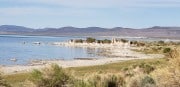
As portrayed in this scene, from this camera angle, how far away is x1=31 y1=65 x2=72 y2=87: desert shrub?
51.5 ft

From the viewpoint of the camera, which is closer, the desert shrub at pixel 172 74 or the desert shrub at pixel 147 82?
the desert shrub at pixel 172 74

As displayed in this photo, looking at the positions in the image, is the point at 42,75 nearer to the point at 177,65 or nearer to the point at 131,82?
the point at 131,82

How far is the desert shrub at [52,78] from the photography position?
1570 centimetres

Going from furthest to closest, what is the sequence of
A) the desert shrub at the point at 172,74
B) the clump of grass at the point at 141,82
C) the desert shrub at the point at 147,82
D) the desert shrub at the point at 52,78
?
the clump of grass at the point at 141,82 → the desert shrub at the point at 147,82 → the desert shrub at the point at 52,78 → the desert shrub at the point at 172,74

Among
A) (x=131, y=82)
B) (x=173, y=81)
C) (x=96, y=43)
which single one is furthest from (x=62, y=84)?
(x=96, y=43)

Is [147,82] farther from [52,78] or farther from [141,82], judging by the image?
[52,78]

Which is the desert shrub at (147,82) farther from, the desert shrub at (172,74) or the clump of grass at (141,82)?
the desert shrub at (172,74)

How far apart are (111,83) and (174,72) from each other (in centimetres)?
515

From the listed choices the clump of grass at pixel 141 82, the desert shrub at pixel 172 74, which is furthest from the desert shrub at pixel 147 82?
the desert shrub at pixel 172 74

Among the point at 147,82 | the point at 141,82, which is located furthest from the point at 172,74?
the point at 141,82

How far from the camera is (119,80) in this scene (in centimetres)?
1912

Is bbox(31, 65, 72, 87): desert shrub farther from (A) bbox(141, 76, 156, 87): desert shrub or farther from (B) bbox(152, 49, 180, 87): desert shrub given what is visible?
(B) bbox(152, 49, 180, 87): desert shrub

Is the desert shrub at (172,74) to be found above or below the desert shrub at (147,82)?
above

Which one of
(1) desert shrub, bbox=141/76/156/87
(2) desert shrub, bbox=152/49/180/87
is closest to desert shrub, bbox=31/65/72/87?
(1) desert shrub, bbox=141/76/156/87
